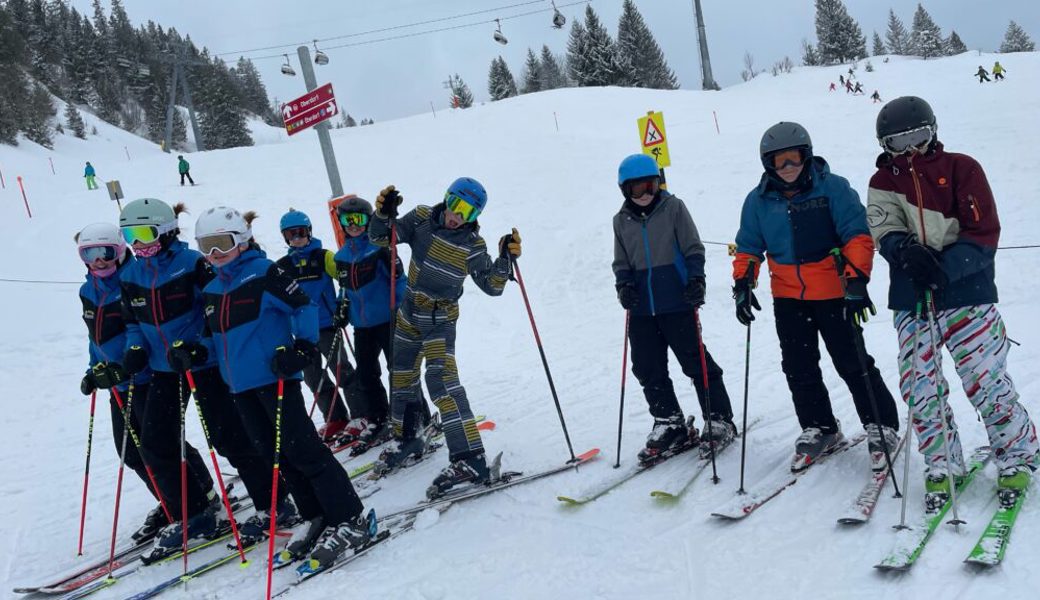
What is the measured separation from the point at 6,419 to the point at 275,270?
21.0 ft

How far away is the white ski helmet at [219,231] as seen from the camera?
396 centimetres

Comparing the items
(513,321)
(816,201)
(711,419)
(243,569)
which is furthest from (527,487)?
(513,321)

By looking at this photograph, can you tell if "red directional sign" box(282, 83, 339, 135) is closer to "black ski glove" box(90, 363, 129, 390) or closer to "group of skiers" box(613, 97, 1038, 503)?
"black ski glove" box(90, 363, 129, 390)

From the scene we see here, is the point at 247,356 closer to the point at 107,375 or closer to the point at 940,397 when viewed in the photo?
the point at 107,375

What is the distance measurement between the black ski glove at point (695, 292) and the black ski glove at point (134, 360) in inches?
138

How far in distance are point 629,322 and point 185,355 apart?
288cm

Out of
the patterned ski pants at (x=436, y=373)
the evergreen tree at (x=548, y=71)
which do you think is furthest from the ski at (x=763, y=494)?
the evergreen tree at (x=548, y=71)

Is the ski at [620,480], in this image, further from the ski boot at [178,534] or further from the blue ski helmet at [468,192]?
the ski boot at [178,534]

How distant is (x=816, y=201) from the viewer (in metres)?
3.91

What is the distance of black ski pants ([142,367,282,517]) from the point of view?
14.8ft

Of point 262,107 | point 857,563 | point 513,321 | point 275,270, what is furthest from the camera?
point 262,107

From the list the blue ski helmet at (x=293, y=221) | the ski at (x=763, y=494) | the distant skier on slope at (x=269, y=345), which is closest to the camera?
the ski at (x=763, y=494)

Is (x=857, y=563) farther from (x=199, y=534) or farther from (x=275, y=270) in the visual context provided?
(x=199, y=534)

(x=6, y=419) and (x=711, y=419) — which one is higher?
(x=6, y=419)
